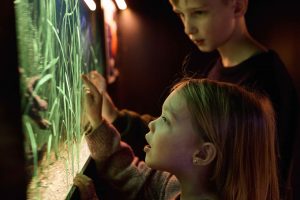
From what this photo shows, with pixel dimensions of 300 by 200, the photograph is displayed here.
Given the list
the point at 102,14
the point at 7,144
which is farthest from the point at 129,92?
the point at 7,144

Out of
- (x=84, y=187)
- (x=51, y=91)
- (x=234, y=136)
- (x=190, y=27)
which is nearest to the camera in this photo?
(x=51, y=91)

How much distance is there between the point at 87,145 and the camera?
44.1 inches

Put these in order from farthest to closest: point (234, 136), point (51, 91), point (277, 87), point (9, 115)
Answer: point (277, 87) → point (234, 136) → point (51, 91) → point (9, 115)

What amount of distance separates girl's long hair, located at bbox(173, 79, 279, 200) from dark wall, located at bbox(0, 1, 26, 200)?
0.41 metres

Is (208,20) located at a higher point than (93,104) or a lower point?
higher

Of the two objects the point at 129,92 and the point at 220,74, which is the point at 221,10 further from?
the point at 129,92

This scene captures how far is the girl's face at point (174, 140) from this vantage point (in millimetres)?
862

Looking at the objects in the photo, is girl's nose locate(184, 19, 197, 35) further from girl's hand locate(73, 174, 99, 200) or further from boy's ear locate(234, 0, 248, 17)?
girl's hand locate(73, 174, 99, 200)

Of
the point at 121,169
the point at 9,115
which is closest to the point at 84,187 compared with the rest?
the point at 121,169

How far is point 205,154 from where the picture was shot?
2.81 ft

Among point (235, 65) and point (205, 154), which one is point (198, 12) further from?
point (205, 154)

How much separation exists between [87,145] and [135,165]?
0.45ft

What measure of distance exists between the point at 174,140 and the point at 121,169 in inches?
11.1

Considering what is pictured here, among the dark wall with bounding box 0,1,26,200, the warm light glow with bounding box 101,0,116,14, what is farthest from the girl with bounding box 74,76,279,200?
the warm light glow with bounding box 101,0,116,14
